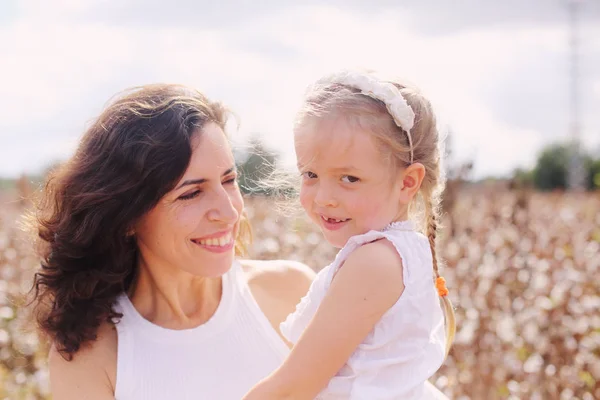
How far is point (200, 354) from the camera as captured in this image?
9.23 ft

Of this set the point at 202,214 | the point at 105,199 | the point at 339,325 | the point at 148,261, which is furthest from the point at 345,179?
the point at 148,261

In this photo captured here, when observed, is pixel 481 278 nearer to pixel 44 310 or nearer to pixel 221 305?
pixel 221 305

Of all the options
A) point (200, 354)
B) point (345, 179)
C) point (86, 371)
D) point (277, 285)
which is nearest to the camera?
point (345, 179)

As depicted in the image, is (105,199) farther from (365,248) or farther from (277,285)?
(365,248)

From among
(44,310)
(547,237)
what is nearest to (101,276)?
(44,310)

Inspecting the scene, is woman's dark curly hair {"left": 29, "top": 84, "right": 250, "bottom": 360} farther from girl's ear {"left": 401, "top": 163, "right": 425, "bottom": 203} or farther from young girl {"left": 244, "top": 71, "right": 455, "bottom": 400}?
girl's ear {"left": 401, "top": 163, "right": 425, "bottom": 203}

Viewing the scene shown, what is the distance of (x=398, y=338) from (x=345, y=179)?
0.43 meters

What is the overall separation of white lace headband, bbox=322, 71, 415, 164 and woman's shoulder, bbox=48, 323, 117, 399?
1.24 m

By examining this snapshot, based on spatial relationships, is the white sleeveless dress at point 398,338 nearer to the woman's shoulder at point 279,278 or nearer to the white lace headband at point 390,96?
the white lace headband at point 390,96

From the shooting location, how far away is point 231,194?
8.95 feet

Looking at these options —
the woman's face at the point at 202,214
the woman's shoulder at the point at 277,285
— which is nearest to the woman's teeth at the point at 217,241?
the woman's face at the point at 202,214

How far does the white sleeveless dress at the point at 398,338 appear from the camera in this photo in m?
2.04

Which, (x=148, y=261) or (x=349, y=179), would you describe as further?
(x=148, y=261)

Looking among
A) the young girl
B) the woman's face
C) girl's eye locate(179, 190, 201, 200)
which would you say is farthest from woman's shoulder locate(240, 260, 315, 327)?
the young girl
